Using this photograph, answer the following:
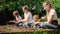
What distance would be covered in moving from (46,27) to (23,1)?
8.39 feet

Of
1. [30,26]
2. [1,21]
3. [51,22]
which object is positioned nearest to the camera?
[51,22]

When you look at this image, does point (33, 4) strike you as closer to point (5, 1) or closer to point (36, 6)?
point (36, 6)

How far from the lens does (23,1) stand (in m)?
7.93

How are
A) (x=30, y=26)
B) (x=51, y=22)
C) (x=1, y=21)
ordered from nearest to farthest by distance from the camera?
(x=51, y=22) < (x=30, y=26) < (x=1, y=21)

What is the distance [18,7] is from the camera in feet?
25.5

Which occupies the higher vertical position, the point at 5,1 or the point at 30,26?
the point at 5,1

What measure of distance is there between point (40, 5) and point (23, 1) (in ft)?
1.75

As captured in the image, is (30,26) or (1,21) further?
(1,21)

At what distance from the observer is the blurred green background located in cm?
749

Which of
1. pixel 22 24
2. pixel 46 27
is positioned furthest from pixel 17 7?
pixel 46 27

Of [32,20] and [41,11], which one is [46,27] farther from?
[41,11]

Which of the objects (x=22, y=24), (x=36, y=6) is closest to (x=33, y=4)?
(x=36, y=6)

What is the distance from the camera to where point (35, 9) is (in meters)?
7.89

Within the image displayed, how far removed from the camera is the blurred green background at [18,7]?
24.6 feet
